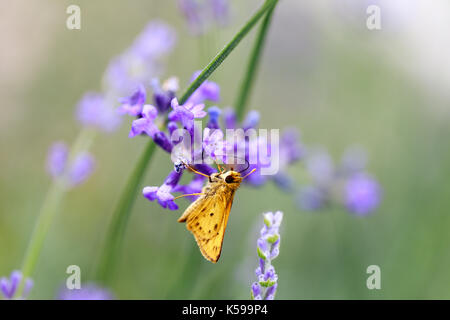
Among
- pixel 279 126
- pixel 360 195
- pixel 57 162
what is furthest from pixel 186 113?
pixel 279 126

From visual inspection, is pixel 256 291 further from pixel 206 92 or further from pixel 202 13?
pixel 202 13

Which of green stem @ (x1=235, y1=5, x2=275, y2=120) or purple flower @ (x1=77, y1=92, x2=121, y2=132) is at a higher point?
purple flower @ (x1=77, y1=92, x2=121, y2=132)

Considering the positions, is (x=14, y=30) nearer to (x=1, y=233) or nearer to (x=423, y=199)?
(x=1, y=233)

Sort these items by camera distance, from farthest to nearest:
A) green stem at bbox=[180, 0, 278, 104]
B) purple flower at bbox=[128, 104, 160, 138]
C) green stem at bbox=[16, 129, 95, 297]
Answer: green stem at bbox=[16, 129, 95, 297], purple flower at bbox=[128, 104, 160, 138], green stem at bbox=[180, 0, 278, 104]

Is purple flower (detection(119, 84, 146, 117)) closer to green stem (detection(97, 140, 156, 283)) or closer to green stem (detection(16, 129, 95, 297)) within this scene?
green stem (detection(97, 140, 156, 283))

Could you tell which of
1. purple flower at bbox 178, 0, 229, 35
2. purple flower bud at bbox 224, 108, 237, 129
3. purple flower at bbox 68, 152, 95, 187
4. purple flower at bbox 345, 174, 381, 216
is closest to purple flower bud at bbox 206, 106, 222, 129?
purple flower bud at bbox 224, 108, 237, 129

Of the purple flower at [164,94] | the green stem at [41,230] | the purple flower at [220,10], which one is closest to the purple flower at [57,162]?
the green stem at [41,230]
